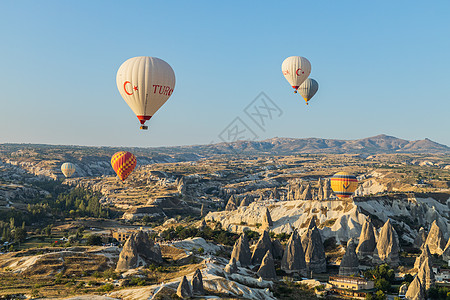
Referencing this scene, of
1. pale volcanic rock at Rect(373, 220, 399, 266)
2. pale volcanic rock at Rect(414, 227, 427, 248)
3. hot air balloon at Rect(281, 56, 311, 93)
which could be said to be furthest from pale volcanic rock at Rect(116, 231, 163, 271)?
pale volcanic rock at Rect(414, 227, 427, 248)

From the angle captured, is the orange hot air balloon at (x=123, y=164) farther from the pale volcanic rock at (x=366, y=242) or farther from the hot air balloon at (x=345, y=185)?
the pale volcanic rock at (x=366, y=242)

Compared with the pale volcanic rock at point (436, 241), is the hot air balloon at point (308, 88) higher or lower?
higher

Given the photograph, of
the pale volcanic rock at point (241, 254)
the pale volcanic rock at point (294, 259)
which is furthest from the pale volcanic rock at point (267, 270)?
the pale volcanic rock at point (241, 254)

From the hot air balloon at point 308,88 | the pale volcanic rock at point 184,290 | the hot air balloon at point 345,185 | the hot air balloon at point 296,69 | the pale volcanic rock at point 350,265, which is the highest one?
the hot air balloon at point 296,69

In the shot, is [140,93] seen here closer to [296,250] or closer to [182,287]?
[182,287]

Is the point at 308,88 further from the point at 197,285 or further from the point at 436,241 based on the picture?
the point at 197,285
